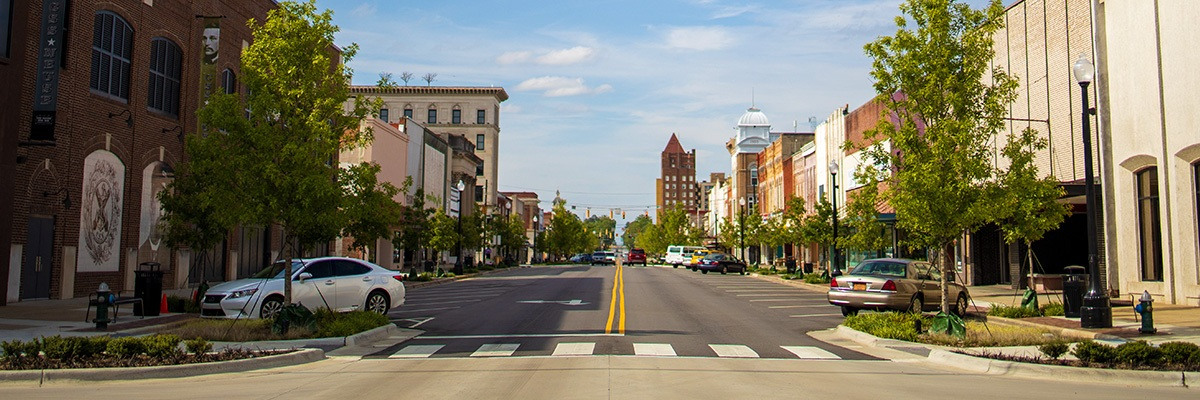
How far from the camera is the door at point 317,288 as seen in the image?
18.5 metres

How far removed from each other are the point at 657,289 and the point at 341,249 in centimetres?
2260

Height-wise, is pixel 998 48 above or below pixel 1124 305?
above

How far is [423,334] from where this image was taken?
17359 millimetres

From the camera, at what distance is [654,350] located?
47.0ft

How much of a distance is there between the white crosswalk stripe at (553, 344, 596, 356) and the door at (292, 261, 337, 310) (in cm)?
595

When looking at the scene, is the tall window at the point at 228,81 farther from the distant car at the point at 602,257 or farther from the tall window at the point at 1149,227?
the distant car at the point at 602,257

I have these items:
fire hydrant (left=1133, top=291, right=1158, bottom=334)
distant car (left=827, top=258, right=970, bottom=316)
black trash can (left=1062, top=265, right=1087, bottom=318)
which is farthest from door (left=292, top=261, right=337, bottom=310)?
black trash can (left=1062, top=265, right=1087, bottom=318)

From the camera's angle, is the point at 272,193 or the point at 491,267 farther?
the point at 491,267

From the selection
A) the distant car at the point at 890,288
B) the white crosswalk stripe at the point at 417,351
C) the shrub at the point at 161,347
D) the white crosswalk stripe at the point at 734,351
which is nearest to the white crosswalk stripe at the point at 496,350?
the white crosswalk stripe at the point at 417,351

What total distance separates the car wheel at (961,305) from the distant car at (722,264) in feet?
118

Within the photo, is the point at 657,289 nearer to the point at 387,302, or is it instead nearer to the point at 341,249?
the point at 387,302

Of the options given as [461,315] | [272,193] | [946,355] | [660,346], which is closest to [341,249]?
[461,315]

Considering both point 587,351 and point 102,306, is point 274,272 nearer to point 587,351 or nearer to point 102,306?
point 102,306

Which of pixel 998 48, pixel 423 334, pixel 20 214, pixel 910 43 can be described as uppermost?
pixel 998 48
